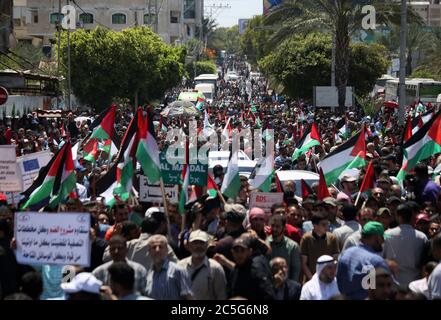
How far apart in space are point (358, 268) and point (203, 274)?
1.19 meters

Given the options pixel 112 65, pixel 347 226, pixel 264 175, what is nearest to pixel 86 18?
pixel 112 65

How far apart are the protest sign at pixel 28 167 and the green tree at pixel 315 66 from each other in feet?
116

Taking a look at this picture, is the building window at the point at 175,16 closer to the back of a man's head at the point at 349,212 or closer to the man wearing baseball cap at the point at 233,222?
the back of a man's head at the point at 349,212

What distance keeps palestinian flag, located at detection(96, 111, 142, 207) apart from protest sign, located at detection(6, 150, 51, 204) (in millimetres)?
845

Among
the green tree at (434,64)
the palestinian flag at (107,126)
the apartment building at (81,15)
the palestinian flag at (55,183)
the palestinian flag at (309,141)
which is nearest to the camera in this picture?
the palestinian flag at (55,183)

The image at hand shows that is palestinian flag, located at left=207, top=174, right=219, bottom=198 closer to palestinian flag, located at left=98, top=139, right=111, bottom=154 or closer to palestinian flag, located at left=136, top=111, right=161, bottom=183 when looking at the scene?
palestinian flag, located at left=136, top=111, right=161, bottom=183

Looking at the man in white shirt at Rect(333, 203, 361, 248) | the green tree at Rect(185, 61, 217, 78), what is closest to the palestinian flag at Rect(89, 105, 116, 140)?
the man in white shirt at Rect(333, 203, 361, 248)

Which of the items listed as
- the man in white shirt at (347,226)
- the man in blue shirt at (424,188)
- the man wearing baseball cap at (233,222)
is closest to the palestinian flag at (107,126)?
the man in blue shirt at (424,188)

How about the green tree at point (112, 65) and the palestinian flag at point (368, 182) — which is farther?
the green tree at point (112, 65)

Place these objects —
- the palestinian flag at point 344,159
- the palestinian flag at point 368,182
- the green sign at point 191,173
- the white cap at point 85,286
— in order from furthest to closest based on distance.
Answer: the palestinian flag at point 344,159
the palestinian flag at point 368,182
the green sign at point 191,173
the white cap at point 85,286

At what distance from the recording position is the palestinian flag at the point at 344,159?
1435 cm

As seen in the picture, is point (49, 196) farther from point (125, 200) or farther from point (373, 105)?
point (373, 105)
